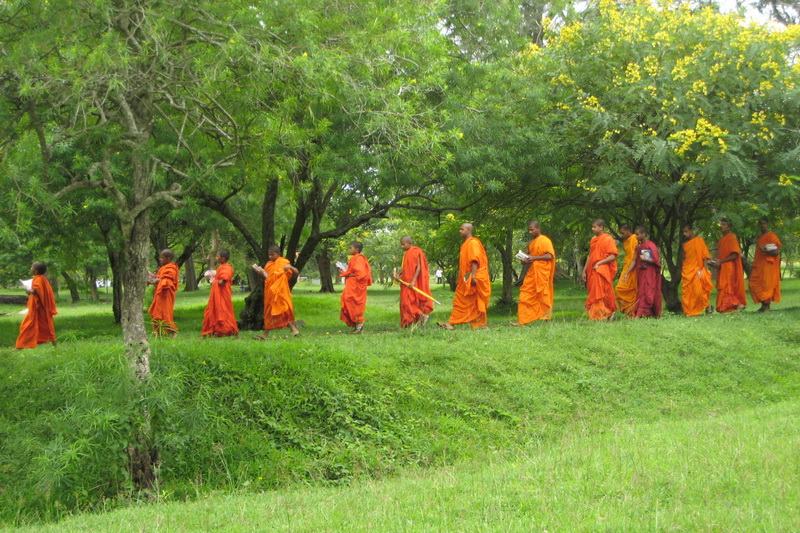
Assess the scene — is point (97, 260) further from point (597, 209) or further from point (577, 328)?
point (577, 328)

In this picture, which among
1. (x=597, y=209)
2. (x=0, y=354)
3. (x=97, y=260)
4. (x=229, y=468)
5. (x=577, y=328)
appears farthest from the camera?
(x=97, y=260)

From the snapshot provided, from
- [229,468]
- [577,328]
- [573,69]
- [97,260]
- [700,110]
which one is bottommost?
[229,468]

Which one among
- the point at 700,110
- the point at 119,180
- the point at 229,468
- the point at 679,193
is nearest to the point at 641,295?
the point at 679,193

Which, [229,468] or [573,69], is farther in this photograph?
[573,69]

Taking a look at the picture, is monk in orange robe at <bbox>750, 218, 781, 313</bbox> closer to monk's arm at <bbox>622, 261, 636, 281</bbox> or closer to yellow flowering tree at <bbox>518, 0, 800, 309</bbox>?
yellow flowering tree at <bbox>518, 0, 800, 309</bbox>

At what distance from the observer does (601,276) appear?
48.4 feet

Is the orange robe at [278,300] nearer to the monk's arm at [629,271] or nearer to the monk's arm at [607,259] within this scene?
the monk's arm at [607,259]

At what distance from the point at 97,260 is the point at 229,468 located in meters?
28.9

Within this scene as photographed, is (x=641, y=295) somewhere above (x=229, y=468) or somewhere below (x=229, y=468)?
above

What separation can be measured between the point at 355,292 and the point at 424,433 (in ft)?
17.5

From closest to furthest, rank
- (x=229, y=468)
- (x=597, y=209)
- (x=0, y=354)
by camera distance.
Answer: (x=229, y=468) < (x=0, y=354) < (x=597, y=209)

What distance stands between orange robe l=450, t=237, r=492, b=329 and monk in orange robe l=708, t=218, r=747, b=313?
5.91 meters

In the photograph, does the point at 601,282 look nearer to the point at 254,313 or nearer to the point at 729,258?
the point at 729,258

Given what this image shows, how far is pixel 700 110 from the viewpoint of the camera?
47.9 ft
